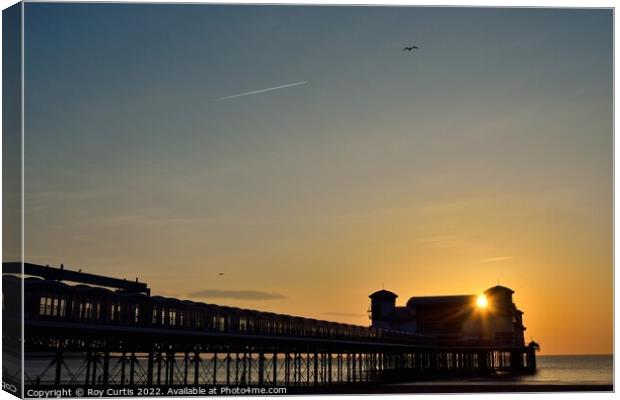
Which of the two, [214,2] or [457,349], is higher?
[214,2]

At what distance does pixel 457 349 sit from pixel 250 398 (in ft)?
326

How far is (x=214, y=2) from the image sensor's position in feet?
105

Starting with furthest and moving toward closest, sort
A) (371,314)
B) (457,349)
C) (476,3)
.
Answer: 1. (371,314)
2. (457,349)
3. (476,3)

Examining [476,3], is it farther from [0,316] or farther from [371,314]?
[371,314]

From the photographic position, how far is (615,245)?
3133 centimetres

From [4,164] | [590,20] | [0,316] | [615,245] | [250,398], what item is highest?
[590,20]

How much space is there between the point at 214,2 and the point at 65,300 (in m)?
19.3

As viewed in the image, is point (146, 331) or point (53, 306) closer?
point (53, 306)

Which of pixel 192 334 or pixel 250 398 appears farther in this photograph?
pixel 192 334

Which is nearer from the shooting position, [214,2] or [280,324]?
[214,2]

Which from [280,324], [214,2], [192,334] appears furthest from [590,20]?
[280,324]

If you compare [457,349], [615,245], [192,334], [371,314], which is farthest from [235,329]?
[371,314]

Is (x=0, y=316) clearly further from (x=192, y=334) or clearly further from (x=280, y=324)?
(x=280, y=324)

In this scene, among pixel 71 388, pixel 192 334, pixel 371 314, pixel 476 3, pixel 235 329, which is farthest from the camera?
pixel 371 314
